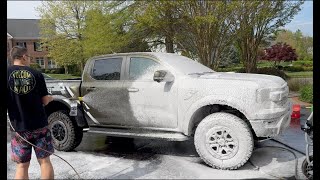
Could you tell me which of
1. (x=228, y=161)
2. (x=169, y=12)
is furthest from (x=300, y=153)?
(x=169, y=12)

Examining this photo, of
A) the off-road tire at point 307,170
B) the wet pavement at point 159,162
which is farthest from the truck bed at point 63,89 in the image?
the off-road tire at point 307,170

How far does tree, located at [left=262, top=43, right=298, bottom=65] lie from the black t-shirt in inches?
1011

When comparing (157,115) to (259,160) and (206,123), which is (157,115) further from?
(259,160)

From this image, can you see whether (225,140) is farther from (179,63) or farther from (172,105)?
(179,63)

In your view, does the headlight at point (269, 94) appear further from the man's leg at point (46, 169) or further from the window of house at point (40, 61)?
the window of house at point (40, 61)

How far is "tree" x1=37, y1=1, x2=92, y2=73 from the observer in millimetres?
23328

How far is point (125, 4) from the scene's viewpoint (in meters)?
17.7

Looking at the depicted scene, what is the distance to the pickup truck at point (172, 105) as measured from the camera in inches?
161

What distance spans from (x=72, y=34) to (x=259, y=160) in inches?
886

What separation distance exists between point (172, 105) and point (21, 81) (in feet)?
7.06

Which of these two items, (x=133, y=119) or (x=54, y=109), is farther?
(x=54, y=109)

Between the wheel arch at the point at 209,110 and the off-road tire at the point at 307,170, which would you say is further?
the wheel arch at the point at 209,110

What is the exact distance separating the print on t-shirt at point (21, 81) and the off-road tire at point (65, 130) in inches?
77.6

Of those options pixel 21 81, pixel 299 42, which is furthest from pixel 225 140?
pixel 299 42
